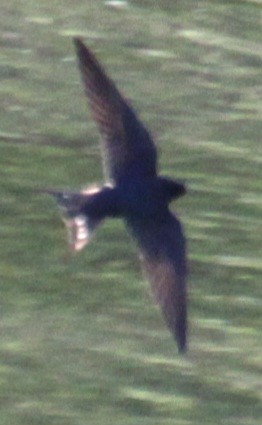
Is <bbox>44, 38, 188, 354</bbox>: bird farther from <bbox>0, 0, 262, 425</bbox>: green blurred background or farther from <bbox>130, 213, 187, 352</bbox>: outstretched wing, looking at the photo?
<bbox>0, 0, 262, 425</bbox>: green blurred background

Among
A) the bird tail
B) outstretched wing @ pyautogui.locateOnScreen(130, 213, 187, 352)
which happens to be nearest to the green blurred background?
outstretched wing @ pyautogui.locateOnScreen(130, 213, 187, 352)

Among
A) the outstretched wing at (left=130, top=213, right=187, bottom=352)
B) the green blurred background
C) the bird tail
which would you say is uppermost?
the bird tail

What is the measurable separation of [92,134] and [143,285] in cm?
158

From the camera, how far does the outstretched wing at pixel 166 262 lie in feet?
16.4

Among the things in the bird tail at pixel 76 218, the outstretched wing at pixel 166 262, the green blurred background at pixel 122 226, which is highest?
the bird tail at pixel 76 218

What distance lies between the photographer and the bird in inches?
198

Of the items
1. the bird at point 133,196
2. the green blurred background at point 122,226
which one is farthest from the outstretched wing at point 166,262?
the green blurred background at point 122,226

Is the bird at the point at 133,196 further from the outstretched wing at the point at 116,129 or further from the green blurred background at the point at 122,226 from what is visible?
the green blurred background at the point at 122,226

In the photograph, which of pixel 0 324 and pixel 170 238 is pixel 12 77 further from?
pixel 170 238

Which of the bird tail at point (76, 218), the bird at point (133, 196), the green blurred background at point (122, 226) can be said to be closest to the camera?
the bird tail at point (76, 218)

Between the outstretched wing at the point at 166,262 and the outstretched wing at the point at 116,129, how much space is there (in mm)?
139

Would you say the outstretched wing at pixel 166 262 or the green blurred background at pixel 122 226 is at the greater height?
the outstretched wing at pixel 166 262

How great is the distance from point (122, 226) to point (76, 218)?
2.35 m

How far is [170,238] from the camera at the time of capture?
5.21 meters
